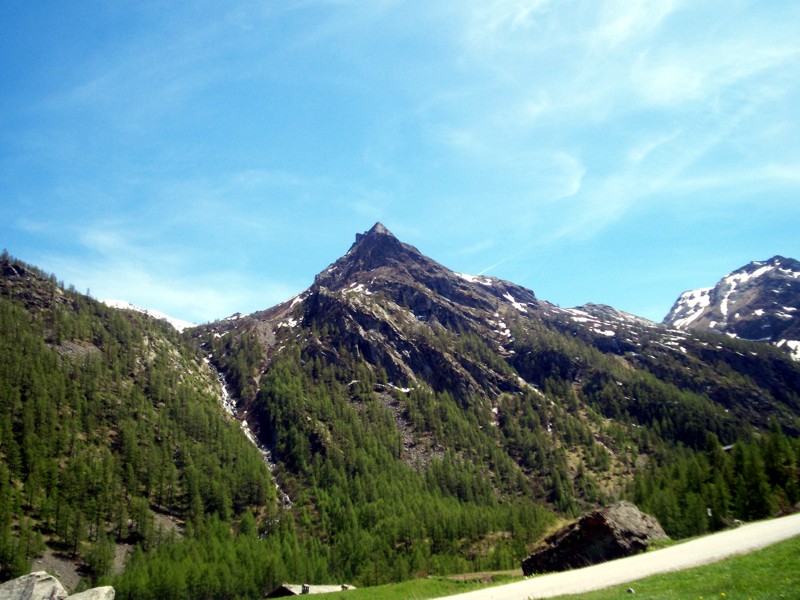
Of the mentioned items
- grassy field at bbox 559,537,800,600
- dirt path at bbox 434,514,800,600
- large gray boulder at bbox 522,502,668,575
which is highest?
grassy field at bbox 559,537,800,600

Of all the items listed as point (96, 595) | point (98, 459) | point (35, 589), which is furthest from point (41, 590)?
point (98, 459)

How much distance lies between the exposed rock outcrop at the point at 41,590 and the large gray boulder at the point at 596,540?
39543mm

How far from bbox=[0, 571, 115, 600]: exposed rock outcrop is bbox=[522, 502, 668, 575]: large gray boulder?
39.5 meters

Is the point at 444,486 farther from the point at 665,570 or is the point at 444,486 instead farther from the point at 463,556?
the point at 665,570

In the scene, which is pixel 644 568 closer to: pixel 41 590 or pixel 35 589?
pixel 41 590

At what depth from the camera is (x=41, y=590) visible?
142ft

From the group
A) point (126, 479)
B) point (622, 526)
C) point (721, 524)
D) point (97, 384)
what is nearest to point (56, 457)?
point (126, 479)

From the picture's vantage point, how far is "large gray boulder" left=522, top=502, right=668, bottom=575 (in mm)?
41469

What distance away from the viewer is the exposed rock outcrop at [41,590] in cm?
3997

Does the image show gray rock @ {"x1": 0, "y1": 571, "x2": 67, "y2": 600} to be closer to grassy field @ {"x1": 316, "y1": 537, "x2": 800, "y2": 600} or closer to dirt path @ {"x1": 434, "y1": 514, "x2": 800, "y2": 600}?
dirt path @ {"x1": 434, "y1": 514, "x2": 800, "y2": 600}

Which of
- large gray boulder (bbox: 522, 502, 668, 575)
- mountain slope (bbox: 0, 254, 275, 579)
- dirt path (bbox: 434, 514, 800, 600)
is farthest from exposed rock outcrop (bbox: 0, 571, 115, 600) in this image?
mountain slope (bbox: 0, 254, 275, 579)

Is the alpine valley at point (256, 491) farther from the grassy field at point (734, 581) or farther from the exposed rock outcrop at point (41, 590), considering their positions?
the exposed rock outcrop at point (41, 590)

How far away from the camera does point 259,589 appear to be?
100 metres

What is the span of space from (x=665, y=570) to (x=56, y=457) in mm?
169889
